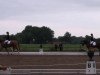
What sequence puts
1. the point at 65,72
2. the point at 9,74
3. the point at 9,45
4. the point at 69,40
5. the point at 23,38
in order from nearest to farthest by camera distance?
the point at 9,74 < the point at 65,72 < the point at 9,45 < the point at 23,38 < the point at 69,40

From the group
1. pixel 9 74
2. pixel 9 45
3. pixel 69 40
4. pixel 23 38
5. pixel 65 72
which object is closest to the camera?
pixel 9 74

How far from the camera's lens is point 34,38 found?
117 metres

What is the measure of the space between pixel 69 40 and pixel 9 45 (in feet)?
244

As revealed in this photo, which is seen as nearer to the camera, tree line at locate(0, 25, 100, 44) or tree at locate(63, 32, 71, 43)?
tree line at locate(0, 25, 100, 44)

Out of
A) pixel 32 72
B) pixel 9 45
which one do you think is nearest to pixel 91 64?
pixel 32 72

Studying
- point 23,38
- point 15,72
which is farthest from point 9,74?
point 23,38

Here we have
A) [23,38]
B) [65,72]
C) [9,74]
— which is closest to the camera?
[9,74]

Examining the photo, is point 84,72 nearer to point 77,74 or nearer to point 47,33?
point 77,74

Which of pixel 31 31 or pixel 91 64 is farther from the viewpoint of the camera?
pixel 31 31

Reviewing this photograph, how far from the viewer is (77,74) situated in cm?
2453

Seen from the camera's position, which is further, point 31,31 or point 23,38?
point 31,31

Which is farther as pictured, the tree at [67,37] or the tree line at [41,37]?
the tree at [67,37]

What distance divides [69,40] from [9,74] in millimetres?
97332

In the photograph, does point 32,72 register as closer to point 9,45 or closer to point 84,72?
point 84,72
